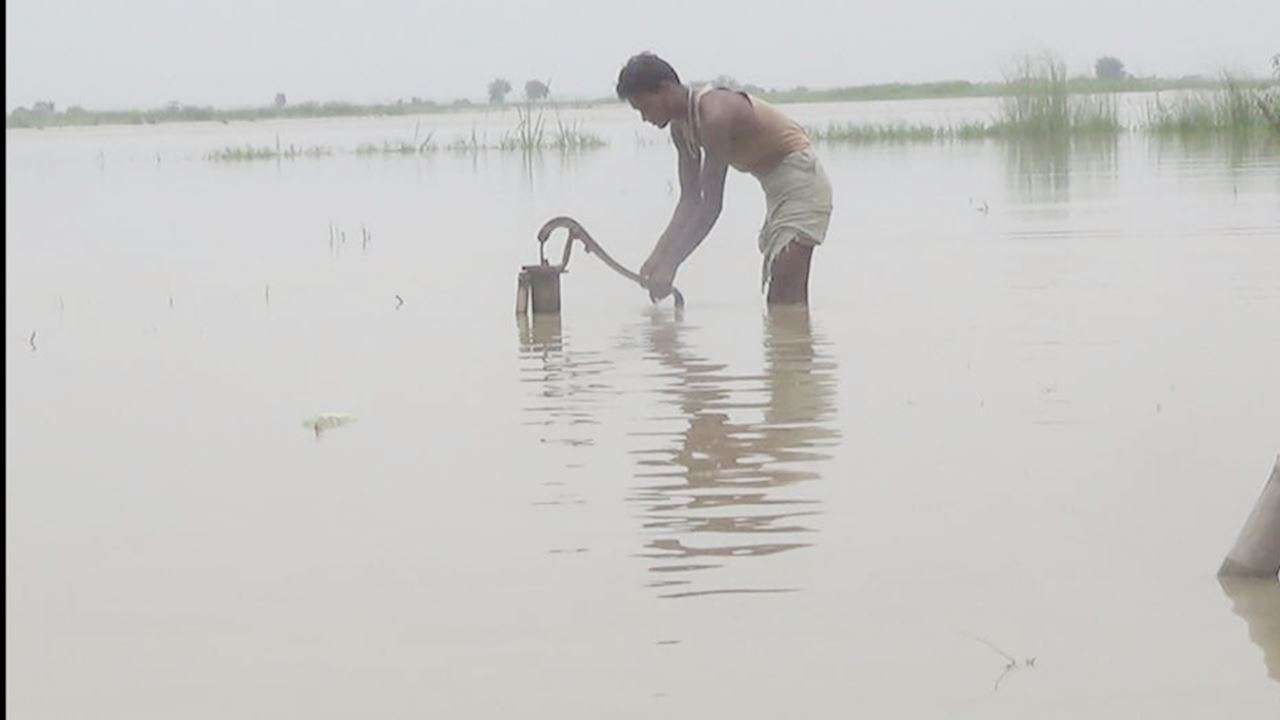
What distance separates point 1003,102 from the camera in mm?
29953

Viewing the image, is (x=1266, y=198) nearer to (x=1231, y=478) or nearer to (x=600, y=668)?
(x=1231, y=478)

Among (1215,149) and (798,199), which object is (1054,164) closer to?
(1215,149)

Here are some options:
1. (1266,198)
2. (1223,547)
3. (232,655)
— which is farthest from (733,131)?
(1266,198)

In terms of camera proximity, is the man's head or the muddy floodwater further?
the man's head

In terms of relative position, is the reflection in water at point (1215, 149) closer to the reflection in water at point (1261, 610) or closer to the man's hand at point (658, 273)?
the man's hand at point (658, 273)

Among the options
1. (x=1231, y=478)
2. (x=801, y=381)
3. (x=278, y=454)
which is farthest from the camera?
(x=801, y=381)

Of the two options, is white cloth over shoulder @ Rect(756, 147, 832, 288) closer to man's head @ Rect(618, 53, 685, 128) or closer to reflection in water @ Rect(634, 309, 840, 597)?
reflection in water @ Rect(634, 309, 840, 597)

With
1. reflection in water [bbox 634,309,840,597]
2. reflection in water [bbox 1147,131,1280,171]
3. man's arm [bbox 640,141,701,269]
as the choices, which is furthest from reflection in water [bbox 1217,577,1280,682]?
reflection in water [bbox 1147,131,1280,171]

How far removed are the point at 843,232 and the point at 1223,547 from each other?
10698 millimetres

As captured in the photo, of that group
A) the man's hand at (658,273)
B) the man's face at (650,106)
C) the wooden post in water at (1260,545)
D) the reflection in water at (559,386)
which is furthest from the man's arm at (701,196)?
the wooden post in water at (1260,545)

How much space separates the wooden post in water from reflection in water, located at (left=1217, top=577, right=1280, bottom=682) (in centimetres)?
2

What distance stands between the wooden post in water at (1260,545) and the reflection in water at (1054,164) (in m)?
13.4

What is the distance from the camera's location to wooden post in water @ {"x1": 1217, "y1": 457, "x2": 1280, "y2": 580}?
467 centimetres

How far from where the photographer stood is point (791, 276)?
10.3 m
